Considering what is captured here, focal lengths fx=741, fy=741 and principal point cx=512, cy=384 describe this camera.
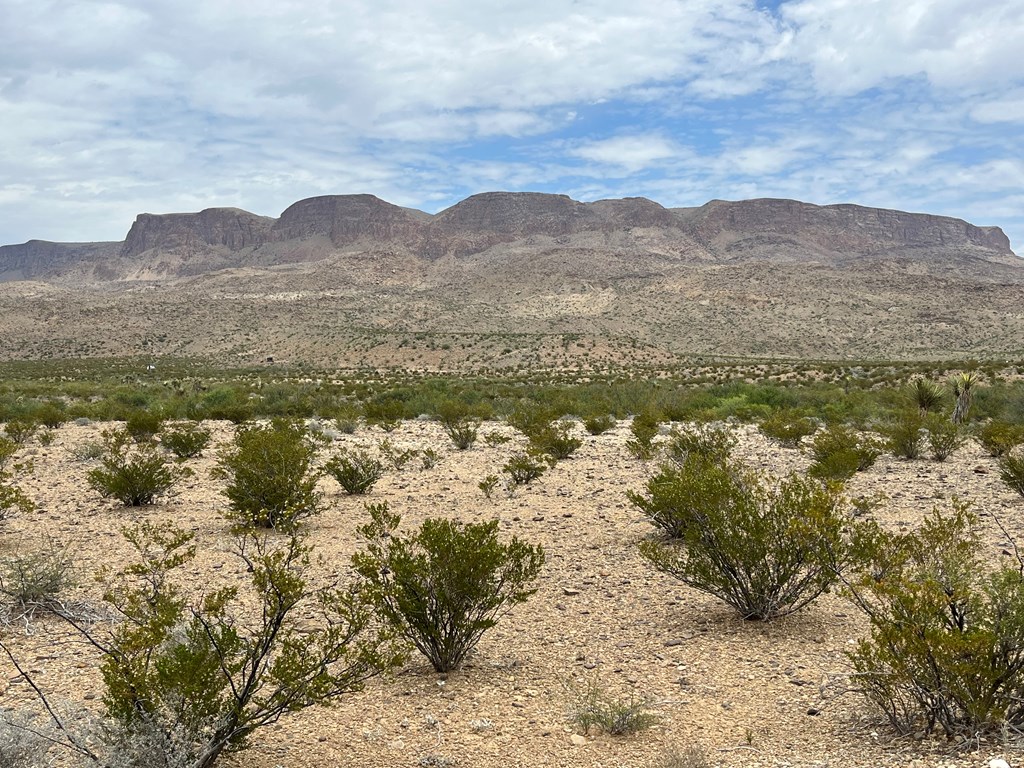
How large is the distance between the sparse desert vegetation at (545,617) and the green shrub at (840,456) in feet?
0.27

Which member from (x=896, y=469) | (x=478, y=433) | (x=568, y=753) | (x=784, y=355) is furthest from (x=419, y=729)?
(x=784, y=355)

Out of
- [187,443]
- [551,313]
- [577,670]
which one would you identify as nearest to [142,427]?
[187,443]

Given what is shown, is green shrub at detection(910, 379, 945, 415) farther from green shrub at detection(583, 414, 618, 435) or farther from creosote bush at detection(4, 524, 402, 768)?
creosote bush at detection(4, 524, 402, 768)

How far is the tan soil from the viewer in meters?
4.62

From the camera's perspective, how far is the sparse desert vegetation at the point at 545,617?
171 inches

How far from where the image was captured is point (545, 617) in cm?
720

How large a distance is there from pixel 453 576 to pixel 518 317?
9068 centimetres

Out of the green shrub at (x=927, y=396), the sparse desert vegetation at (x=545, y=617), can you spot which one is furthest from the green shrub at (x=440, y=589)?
the green shrub at (x=927, y=396)

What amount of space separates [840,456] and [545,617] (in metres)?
6.72

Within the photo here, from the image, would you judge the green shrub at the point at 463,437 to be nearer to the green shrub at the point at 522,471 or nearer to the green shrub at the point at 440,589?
the green shrub at the point at 522,471

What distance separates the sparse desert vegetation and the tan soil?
0.09 feet

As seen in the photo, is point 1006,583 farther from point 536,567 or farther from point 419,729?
point 419,729

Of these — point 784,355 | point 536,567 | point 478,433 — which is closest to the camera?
point 536,567

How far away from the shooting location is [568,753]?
15.3 feet
